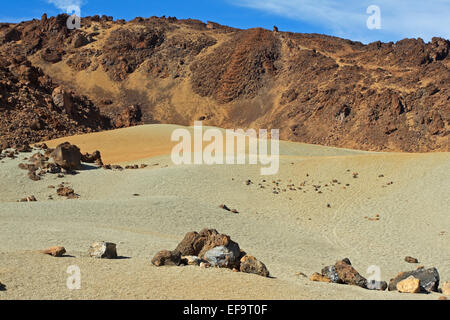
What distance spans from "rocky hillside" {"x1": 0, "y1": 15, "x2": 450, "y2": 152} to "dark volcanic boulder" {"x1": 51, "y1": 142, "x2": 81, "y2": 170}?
12572 mm

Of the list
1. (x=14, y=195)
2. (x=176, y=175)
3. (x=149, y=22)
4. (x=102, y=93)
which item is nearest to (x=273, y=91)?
(x=102, y=93)

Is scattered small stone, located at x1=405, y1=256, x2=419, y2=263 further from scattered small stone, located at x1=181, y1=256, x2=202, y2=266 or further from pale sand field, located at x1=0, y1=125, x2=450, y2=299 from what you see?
scattered small stone, located at x1=181, y1=256, x2=202, y2=266

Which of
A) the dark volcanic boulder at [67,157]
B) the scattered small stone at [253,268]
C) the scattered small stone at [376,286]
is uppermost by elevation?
the dark volcanic boulder at [67,157]

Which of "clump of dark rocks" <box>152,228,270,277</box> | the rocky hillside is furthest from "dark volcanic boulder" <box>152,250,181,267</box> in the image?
the rocky hillside

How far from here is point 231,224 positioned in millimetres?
14695

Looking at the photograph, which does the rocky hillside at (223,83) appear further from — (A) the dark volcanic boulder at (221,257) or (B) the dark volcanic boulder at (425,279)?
(B) the dark volcanic boulder at (425,279)

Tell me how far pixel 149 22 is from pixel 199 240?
238 feet

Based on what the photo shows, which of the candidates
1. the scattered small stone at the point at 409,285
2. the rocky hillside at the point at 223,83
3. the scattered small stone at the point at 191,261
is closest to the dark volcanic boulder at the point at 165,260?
the scattered small stone at the point at 191,261

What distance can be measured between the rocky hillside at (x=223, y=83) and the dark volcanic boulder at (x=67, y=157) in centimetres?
1257

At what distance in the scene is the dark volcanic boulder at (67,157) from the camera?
68.3ft

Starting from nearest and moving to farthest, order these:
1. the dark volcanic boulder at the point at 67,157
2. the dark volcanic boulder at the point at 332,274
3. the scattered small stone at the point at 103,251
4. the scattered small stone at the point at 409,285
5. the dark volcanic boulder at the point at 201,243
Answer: the scattered small stone at the point at 409,285
the scattered small stone at the point at 103,251
the dark volcanic boulder at the point at 332,274
the dark volcanic boulder at the point at 201,243
the dark volcanic boulder at the point at 67,157

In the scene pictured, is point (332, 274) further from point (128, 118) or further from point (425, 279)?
point (128, 118)

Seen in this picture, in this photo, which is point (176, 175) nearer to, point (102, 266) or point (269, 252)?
point (269, 252)

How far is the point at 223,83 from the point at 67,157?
4245cm
